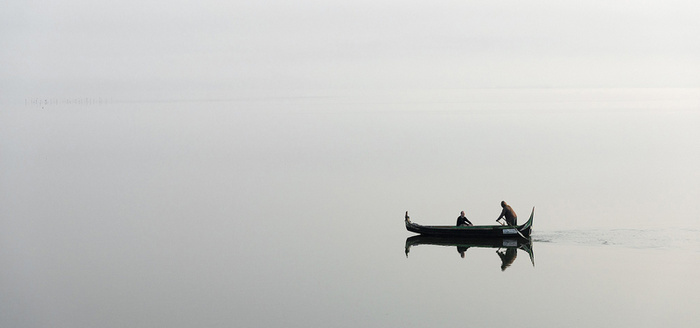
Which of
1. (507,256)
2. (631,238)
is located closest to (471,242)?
(507,256)

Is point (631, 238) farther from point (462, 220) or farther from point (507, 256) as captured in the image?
point (462, 220)

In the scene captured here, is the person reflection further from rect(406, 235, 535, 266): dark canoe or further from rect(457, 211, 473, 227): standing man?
rect(457, 211, 473, 227): standing man

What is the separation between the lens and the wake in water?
29.1 metres

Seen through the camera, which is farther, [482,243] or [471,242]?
[471,242]

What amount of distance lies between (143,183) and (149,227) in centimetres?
1098

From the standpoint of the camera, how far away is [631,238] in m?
30.1

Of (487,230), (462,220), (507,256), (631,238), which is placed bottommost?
(507,256)

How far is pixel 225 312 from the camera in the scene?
22.8 metres

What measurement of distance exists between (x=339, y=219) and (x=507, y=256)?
24.1 feet

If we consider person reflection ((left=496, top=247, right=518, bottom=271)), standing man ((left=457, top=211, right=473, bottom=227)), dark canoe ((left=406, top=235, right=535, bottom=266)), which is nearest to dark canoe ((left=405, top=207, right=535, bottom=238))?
dark canoe ((left=406, top=235, right=535, bottom=266))

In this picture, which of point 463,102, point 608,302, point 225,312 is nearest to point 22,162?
point 225,312

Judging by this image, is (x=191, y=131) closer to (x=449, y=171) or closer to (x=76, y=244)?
(x=449, y=171)

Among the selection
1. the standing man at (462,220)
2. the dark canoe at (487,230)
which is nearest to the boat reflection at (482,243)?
the dark canoe at (487,230)

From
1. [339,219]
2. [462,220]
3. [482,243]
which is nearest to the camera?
[482,243]
